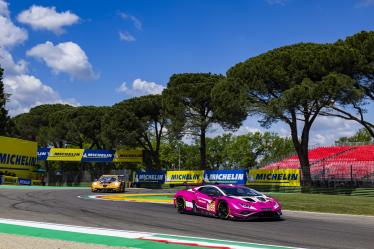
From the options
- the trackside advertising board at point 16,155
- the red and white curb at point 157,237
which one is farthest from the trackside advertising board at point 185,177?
the red and white curb at point 157,237

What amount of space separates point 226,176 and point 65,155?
29.1m

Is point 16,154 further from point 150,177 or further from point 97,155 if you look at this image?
point 97,155

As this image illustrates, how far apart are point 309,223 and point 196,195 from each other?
429 cm

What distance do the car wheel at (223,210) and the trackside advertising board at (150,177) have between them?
124ft

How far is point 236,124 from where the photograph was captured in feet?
163

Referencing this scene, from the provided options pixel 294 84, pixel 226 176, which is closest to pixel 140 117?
pixel 226 176

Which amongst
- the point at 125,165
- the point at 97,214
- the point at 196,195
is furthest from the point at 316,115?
the point at 125,165

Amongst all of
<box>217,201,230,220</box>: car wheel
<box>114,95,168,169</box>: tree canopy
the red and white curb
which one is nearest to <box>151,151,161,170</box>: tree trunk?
<box>114,95,168,169</box>: tree canopy

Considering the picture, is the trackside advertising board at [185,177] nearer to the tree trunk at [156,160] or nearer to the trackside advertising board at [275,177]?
the trackside advertising board at [275,177]

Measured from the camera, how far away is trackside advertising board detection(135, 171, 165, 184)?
53.6 metres

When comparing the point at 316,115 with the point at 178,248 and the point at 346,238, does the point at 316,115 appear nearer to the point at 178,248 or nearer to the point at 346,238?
the point at 346,238

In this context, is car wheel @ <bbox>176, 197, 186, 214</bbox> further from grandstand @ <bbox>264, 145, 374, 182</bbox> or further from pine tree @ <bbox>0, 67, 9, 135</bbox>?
pine tree @ <bbox>0, 67, 9, 135</bbox>

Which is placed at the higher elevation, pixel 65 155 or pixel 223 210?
pixel 65 155

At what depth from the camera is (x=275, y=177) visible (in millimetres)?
38938
